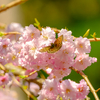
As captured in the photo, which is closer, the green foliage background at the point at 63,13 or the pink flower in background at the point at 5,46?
the pink flower in background at the point at 5,46

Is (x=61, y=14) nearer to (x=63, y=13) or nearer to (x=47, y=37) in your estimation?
(x=63, y=13)

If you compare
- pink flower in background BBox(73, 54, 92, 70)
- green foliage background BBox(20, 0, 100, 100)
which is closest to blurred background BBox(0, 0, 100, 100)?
green foliage background BBox(20, 0, 100, 100)

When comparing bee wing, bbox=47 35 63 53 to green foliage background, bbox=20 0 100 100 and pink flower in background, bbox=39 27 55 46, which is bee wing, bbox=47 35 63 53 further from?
green foliage background, bbox=20 0 100 100

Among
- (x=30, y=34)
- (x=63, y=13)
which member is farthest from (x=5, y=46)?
(x=63, y=13)

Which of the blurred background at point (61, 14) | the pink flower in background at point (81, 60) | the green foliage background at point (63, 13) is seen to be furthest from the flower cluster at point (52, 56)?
the green foliage background at point (63, 13)

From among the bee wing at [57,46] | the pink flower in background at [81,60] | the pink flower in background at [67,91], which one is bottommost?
the pink flower in background at [67,91]

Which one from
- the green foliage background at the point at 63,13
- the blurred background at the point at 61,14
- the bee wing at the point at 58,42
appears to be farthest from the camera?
the green foliage background at the point at 63,13

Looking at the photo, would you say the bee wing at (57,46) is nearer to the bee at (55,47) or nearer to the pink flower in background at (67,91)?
the bee at (55,47)

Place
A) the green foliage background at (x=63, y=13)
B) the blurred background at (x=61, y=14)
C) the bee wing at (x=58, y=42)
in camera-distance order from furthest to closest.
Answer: the green foliage background at (x=63, y=13) < the blurred background at (x=61, y=14) < the bee wing at (x=58, y=42)

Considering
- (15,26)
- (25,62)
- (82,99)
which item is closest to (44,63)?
(25,62)
